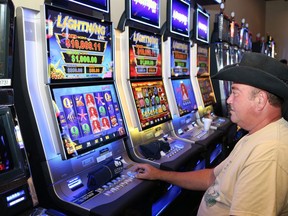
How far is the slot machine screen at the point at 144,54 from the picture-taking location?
2.54 m

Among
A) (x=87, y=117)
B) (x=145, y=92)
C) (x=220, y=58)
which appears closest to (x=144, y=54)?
(x=145, y=92)

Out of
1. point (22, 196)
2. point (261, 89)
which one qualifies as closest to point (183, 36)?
point (261, 89)

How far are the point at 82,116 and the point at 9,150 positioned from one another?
62 cm

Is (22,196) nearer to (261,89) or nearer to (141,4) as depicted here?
(261,89)

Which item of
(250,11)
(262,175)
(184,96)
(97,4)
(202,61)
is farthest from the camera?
(250,11)

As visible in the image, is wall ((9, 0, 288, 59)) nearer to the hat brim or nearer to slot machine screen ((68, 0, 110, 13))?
slot machine screen ((68, 0, 110, 13))

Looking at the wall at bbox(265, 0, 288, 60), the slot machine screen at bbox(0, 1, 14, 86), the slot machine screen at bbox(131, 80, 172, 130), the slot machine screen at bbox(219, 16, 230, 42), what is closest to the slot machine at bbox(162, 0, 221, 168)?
the slot machine screen at bbox(131, 80, 172, 130)

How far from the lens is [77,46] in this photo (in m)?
1.92

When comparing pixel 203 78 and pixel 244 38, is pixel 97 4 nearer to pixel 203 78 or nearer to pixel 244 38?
pixel 203 78

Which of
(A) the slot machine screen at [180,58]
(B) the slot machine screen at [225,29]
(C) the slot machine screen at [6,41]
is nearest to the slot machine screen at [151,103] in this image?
(A) the slot machine screen at [180,58]

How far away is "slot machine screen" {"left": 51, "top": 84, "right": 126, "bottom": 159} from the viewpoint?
5.79 feet

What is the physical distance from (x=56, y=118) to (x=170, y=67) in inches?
67.8

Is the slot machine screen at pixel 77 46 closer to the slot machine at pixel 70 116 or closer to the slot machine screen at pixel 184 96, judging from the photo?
the slot machine at pixel 70 116

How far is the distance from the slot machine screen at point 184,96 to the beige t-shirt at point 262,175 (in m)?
1.68
